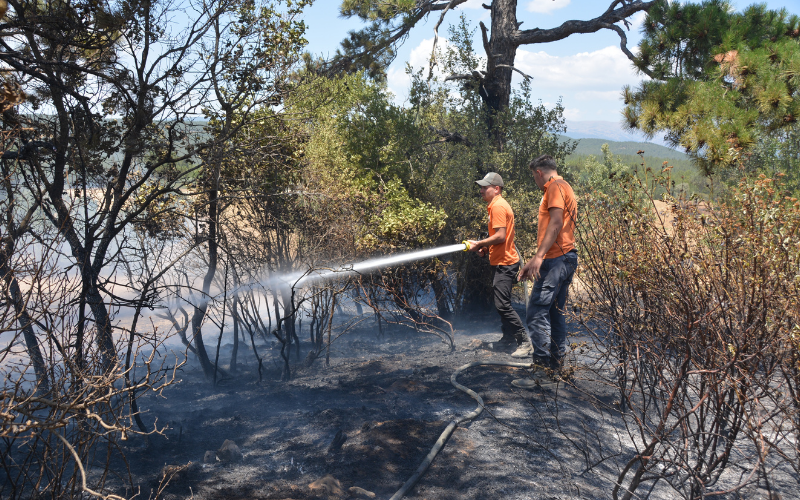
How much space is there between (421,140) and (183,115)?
395 cm

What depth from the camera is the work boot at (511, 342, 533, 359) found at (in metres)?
5.48

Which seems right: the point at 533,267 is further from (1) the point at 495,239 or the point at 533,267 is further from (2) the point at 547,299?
(1) the point at 495,239

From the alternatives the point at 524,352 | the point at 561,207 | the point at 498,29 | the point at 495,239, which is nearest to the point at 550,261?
the point at 561,207

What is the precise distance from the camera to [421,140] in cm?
786

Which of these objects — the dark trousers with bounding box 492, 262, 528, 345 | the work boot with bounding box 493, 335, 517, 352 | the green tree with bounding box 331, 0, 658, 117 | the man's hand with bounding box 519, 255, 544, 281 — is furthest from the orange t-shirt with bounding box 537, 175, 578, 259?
the green tree with bounding box 331, 0, 658, 117

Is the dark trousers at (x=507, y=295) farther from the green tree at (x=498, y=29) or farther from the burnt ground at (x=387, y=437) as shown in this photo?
the green tree at (x=498, y=29)

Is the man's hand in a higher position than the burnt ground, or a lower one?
higher

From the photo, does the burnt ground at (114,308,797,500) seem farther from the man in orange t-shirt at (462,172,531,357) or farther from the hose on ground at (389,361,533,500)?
the man in orange t-shirt at (462,172,531,357)

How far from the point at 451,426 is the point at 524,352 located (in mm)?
2014

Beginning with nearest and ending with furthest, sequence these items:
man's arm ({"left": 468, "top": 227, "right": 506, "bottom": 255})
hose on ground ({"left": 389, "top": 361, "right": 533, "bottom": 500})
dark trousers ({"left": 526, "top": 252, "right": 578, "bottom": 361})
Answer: hose on ground ({"left": 389, "top": 361, "right": 533, "bottom": 500}) → dark trousers ({"left": 526, "top": 252, "right": 578, "bottom": 361}) → man's arm ({"left": 468, "top": 227, "right": 506, "bottom": 255})

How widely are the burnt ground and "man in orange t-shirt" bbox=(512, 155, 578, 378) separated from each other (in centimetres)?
45

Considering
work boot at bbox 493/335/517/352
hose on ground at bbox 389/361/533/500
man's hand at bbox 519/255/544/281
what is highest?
man's hand at bbox 519/255/544/281

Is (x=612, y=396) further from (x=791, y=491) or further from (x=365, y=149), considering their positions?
(x=365, y=149)

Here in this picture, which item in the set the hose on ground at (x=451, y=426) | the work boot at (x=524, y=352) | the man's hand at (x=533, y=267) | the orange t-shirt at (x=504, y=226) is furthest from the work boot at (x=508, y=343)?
the man's hand at (x=533, y=267)
